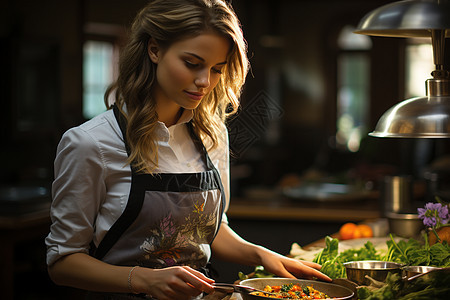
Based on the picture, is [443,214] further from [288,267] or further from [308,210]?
[308,210]

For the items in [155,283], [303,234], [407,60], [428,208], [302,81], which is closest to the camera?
[155,283]

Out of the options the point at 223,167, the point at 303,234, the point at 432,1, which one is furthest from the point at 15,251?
the point at 432,1

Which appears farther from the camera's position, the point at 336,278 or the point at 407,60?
the point at 407,60

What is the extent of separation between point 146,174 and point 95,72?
553 cm

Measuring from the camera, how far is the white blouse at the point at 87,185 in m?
1.68

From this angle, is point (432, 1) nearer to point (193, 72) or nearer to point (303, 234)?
point (193, 72)

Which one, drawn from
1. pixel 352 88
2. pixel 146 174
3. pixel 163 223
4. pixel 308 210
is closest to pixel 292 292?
pixel 163 223

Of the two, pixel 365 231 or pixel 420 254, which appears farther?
pixel 365 231

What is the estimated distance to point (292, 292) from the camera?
5.58ft


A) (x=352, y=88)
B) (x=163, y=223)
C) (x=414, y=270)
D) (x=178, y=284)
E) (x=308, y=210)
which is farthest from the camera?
(x=352, y=88)

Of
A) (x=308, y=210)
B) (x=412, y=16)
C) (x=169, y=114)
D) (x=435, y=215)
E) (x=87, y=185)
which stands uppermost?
(x=412, y=16)

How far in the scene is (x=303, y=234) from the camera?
167 inches

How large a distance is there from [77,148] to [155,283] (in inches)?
16.7

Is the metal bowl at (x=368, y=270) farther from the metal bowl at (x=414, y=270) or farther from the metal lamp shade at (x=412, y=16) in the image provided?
the metal lamp shade at (x=412, y=16)
